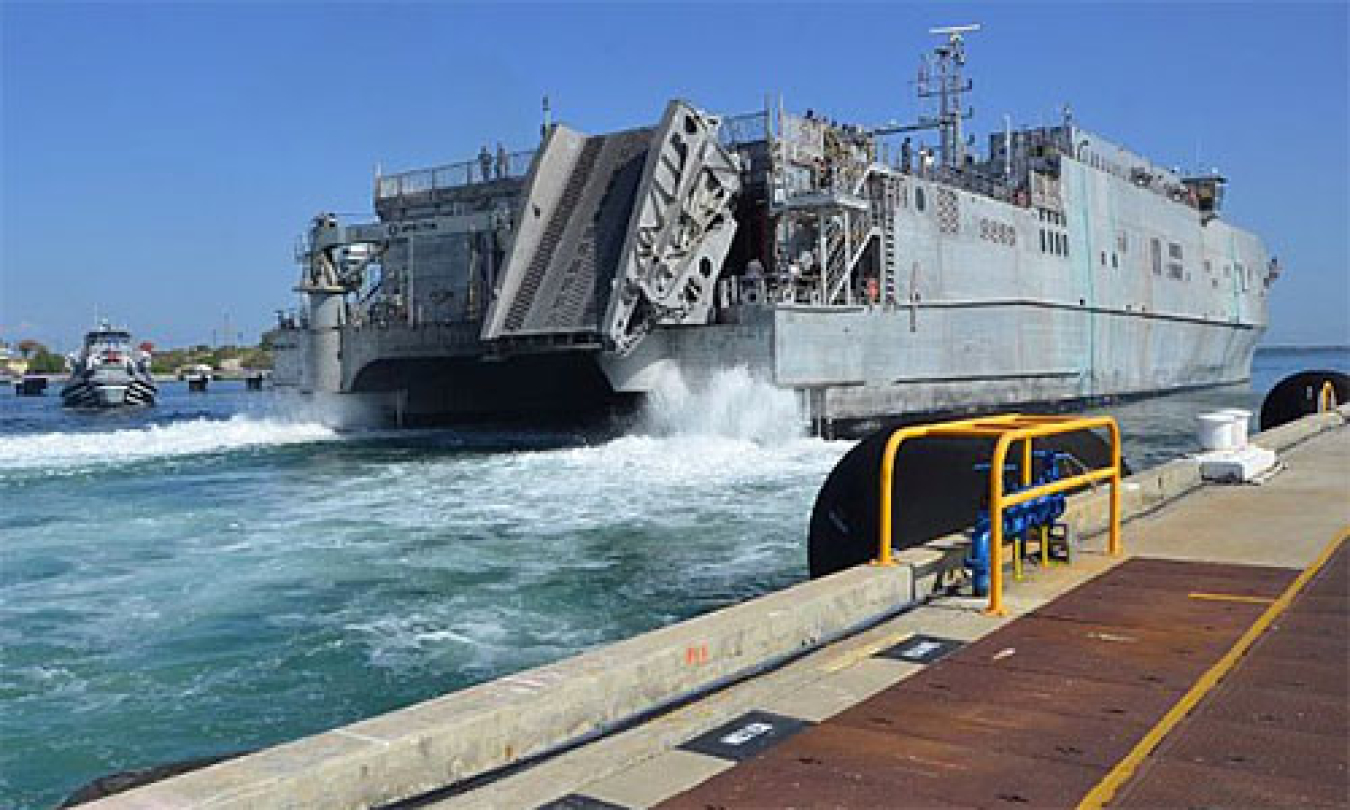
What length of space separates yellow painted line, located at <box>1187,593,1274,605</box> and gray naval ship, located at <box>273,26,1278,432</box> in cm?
1676

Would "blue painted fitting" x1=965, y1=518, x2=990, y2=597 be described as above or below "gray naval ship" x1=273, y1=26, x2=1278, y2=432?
below

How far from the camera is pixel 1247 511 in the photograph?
32.9 feet

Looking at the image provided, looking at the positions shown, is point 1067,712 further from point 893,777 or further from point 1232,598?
point 1232,598

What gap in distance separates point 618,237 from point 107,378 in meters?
43.7

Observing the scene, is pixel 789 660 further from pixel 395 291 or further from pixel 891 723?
pixel 395 291

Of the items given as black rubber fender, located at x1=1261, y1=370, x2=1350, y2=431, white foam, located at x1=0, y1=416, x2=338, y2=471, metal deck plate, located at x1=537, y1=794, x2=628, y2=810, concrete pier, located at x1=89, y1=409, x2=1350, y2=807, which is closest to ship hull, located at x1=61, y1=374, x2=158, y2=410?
white foam, located at x1=0, y1=416, x2=338, y2=471

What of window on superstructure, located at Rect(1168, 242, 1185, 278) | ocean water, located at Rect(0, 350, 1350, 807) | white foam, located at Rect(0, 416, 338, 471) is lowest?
ocean water, located at Rect(0, 350, 1350, 807)

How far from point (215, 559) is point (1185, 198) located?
49559 millimetres

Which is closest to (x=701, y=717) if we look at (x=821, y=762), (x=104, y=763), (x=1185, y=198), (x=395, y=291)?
(x=821, y=762)

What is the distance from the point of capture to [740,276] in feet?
87.8

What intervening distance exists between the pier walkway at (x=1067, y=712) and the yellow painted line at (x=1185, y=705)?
0.04 ft

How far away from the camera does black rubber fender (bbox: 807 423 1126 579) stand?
8.22 meters

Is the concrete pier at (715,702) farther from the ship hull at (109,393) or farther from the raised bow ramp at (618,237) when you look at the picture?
the ship hull at (109,393)

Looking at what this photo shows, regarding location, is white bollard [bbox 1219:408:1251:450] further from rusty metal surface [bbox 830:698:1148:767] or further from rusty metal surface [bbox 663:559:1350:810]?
rusty metal surface [bbox 830:698:1148:767]
